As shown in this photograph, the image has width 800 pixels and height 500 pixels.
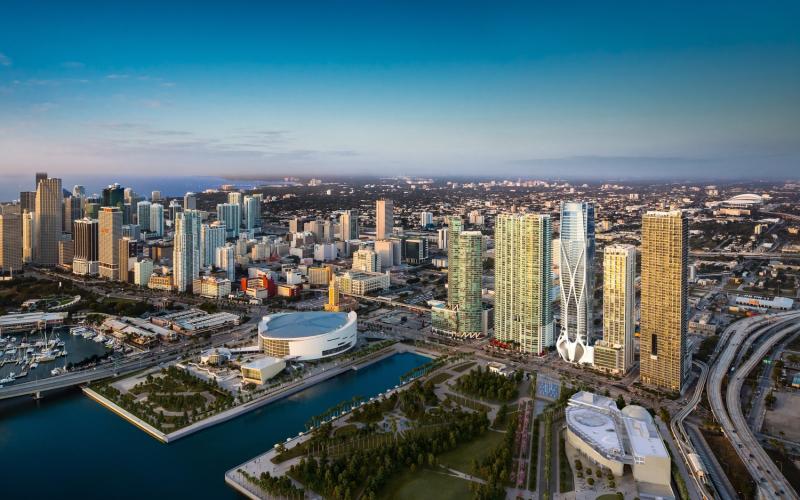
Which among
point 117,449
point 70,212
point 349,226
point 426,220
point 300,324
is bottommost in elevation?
point 117,449

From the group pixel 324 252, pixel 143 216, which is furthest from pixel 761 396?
pixel 143 216

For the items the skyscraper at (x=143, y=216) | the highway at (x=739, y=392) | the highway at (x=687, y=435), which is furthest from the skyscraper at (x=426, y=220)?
the highway at (x=687, y=435)

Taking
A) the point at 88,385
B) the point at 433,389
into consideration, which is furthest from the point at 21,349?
the point at 433,389

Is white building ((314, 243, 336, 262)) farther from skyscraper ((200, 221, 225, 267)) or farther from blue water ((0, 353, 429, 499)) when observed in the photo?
blue water ((0, 353, 429, 499))

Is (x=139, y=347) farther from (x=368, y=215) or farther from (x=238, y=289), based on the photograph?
(x=368, y=215)

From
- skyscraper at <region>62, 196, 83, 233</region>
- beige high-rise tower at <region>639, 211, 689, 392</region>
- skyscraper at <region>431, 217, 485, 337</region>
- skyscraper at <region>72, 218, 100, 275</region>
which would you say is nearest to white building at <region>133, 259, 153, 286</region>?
skyscraper at <region>72, 218, 100, 275</region>

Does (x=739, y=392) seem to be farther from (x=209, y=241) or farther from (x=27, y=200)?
(x=27, y=200)
